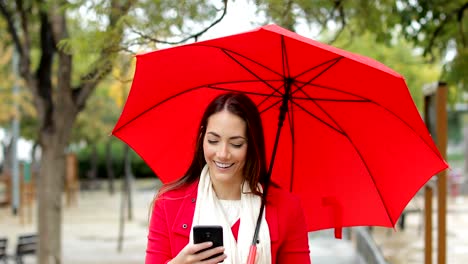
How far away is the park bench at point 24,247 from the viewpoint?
505 inches

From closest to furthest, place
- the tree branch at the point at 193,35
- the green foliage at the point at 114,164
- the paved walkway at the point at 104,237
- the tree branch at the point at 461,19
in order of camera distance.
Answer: the tree branch at the point at 193,35 < the tree branch at the point at 461,19 < the paved walkway at the point at 104,237 < the green foliage at the point at 114,164

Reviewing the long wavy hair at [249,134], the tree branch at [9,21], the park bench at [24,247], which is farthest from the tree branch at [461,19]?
the park bench at [24,247]

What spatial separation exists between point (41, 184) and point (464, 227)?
12.7 m

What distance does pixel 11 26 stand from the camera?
10.5 meters

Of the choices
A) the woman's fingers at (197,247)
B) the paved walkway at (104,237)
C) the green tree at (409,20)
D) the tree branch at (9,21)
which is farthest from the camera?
the paved walkway at (104,237)

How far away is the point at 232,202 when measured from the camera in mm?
3158

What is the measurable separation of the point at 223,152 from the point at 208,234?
0.37 meters

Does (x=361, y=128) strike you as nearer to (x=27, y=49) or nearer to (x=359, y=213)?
(x=359, y=213)

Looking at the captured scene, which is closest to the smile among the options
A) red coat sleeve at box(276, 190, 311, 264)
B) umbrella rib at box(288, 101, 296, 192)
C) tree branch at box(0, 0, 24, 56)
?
red coat sleeve at box(276, 190, 311, 264)

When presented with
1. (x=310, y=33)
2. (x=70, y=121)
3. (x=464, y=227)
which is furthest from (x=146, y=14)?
(x=464, y=227)

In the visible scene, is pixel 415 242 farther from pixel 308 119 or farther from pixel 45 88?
pixel 308 119

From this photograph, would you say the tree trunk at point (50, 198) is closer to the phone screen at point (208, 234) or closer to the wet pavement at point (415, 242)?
the wet pavement at point (415, 242)

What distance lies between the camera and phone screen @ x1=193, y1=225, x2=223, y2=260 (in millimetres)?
2848

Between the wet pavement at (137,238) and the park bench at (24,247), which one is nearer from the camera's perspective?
the park bench at (24,247)
